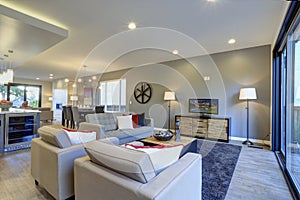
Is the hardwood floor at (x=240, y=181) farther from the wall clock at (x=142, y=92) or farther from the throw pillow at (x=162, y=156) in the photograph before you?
the wall clock at (x=142, y=92)

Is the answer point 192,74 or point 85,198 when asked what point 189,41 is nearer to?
point 192,74

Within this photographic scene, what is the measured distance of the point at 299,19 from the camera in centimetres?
212

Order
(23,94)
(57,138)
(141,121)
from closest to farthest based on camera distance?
(57,138) < (141,121) < (23,94)

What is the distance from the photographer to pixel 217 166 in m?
2.81

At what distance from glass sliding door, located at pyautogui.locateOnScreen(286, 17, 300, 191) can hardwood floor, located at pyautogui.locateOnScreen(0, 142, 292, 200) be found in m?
0.25

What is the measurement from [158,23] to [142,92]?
3866 mm

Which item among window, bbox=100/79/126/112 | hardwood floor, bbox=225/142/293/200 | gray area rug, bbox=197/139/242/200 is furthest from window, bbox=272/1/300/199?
window, bbox=100/79/126/112

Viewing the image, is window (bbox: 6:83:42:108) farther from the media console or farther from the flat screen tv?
the flat screen tv

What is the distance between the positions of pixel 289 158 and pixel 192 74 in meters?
3.58

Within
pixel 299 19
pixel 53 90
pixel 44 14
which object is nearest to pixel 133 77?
pixel 44 14

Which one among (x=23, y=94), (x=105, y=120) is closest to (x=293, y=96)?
(x=105, y=120)

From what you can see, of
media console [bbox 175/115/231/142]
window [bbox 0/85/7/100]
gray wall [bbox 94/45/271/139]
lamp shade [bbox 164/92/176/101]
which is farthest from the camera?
window [bbox 0/85/7/100]

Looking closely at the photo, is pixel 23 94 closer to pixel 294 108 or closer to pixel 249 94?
pixel 249 94

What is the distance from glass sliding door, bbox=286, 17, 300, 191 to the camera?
224 cm
